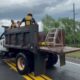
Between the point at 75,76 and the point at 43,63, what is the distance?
143 cm

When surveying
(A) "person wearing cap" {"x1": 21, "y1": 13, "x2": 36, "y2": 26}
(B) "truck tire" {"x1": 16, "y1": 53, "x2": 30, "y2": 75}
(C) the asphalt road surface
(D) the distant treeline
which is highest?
(D) the distant treeline

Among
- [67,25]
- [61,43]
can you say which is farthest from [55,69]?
[67,25]

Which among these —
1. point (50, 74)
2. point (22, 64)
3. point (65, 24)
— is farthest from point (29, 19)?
point (65, 24)

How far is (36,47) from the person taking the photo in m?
11.1

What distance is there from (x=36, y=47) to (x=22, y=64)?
4.63 ft

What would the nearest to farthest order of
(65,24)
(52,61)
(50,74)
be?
(50,74), (52,61), (65,24)

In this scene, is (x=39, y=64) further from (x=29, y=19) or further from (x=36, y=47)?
(x=29, y=19)

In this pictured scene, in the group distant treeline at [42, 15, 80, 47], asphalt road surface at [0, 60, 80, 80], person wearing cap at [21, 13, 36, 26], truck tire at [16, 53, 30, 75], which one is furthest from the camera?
distant treeline at [42, 15, 80, 47]

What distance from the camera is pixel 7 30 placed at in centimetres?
1441

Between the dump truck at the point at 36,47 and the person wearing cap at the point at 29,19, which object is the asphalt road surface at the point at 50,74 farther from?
the person wearing cap at the point at 29,19

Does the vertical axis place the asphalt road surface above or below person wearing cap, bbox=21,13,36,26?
below

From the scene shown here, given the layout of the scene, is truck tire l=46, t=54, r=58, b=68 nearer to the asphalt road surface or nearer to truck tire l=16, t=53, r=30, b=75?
the asphalt road surface

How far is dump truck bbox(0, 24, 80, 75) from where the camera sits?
11.1 metres

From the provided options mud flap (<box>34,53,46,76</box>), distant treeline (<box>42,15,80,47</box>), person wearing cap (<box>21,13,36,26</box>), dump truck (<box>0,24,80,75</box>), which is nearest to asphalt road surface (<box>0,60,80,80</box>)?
mud flap (<box>34,53,46,76</box>)
